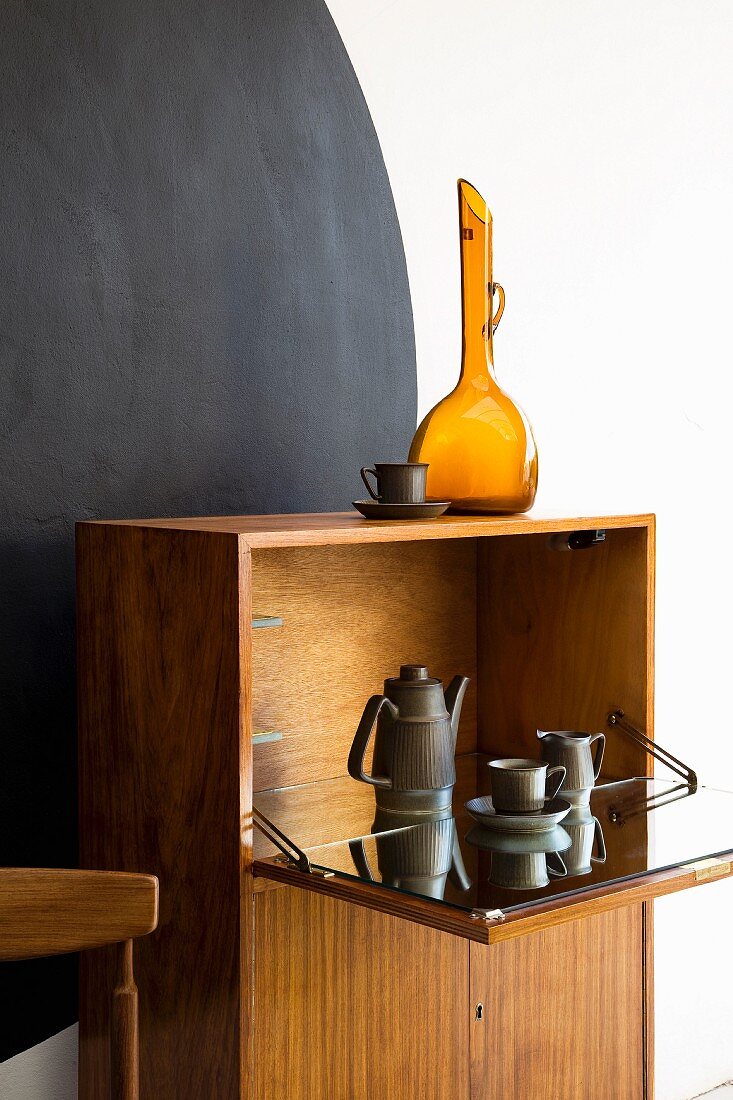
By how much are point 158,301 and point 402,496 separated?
1.59ft

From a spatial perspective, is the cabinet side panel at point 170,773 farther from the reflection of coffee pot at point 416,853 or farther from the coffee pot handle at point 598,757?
the coffee pot handle at point 598,757

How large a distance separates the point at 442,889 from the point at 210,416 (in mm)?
826

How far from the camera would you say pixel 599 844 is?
58.4 inches

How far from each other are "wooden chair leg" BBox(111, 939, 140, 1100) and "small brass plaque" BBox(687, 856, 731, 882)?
0.65 metres

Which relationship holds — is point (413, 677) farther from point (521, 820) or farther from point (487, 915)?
point (487, 915)

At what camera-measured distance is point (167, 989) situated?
149cm

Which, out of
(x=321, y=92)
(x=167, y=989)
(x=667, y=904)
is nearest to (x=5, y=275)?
(x=321, y=92)

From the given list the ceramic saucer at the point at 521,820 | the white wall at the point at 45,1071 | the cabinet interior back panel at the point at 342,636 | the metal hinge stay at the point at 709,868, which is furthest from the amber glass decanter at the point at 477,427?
the white wall at the point at 45,1071

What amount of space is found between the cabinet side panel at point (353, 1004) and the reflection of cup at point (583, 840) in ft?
0.91

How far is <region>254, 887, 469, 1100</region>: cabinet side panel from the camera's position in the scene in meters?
1.46

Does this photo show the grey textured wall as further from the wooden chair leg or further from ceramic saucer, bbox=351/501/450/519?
the wooden chair leg

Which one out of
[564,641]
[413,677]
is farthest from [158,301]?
[564,641]

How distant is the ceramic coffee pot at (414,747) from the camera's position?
1.60 metres

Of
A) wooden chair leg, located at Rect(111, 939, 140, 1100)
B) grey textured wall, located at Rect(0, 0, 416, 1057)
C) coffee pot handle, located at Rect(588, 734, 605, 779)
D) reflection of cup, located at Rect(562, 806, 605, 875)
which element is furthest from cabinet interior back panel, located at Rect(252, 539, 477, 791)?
wooden chair leg, located at Rect(111, 939, 140, 1100)
